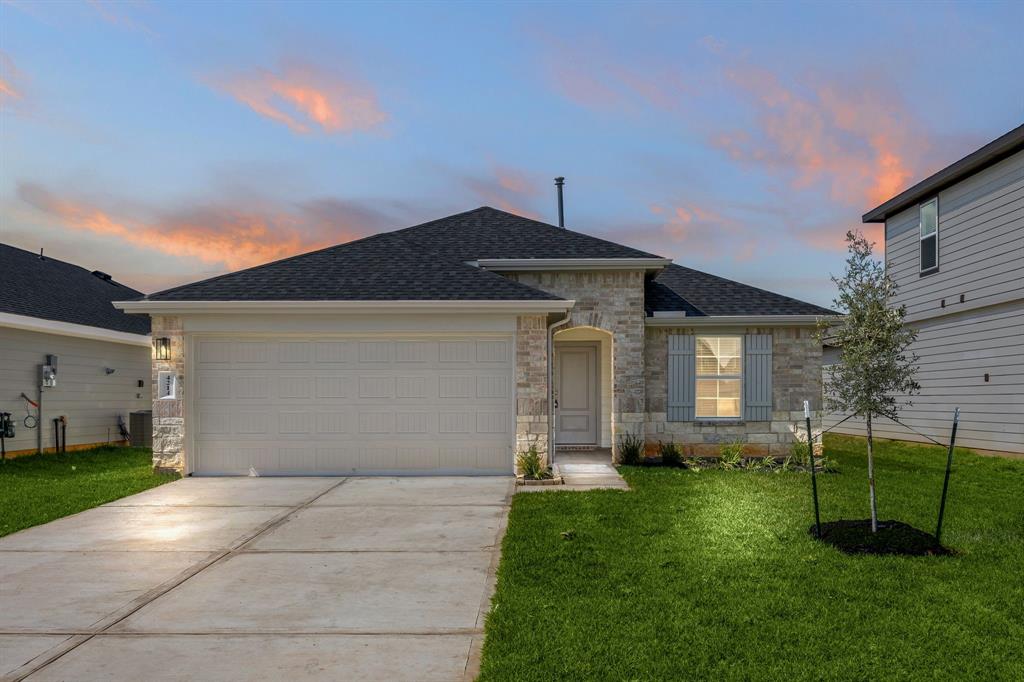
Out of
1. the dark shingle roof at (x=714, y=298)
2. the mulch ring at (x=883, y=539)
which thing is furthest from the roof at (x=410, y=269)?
the mulch ring at (x=883, y=539)

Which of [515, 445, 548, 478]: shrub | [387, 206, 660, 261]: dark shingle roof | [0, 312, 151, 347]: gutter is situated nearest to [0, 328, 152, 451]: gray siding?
[0, 312, 151, 347]: gutter

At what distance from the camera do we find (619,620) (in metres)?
4.62

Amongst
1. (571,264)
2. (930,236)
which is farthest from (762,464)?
(930,236)

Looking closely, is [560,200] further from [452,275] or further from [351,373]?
[351,373]

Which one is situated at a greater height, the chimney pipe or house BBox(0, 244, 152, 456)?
the chimney pipe

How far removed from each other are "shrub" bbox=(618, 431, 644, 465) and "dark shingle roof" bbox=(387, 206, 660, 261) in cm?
355

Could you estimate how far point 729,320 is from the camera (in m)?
13.4

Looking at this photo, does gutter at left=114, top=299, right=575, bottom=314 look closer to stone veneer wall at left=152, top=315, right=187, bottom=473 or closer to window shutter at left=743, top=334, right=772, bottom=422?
stone veneer wall at left=152, top=315, right=187, bottom=473

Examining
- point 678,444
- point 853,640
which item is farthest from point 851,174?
point 853,640

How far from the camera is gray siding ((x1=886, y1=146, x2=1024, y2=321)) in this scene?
44.8 feet

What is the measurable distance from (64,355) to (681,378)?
14155 millimetres

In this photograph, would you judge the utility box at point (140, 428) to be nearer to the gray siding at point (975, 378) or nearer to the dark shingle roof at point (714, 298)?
the dark shingle roof at point (714, 298)

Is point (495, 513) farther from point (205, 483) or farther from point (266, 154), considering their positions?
point (266, 154)

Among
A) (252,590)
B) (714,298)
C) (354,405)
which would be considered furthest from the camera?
(714,298)
